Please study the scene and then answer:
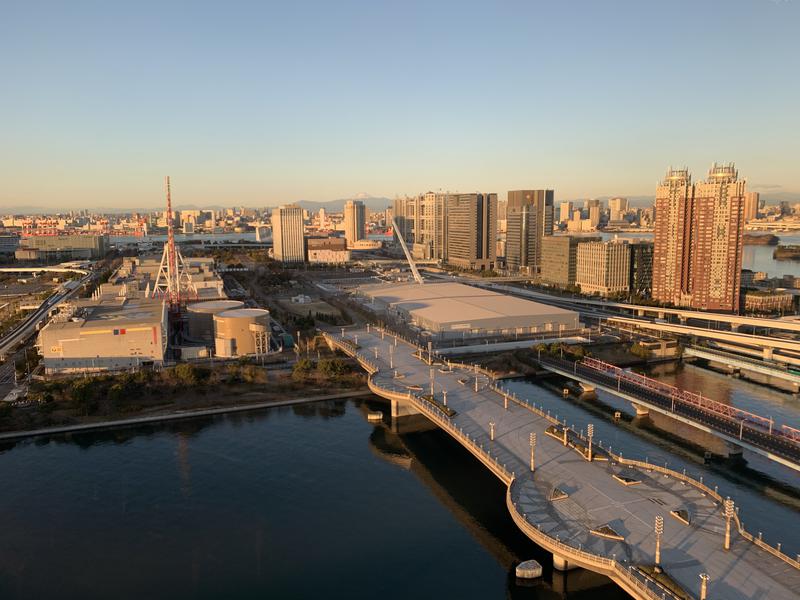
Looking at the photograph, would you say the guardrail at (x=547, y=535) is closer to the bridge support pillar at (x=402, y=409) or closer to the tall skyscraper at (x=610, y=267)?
the bridge support pillar at (x=402, y=409)

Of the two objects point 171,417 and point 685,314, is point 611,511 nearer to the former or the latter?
point 171,417

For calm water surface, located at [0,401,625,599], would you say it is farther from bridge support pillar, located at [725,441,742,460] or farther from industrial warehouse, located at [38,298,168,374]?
bridge support pillar, located at [725,441,742,460]

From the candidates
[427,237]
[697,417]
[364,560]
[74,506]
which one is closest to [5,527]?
[74,506]

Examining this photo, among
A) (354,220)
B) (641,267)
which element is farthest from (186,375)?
→ (354,220)

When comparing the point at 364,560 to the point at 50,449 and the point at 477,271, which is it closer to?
the point at 50,449

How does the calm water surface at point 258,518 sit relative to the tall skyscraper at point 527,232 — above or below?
below

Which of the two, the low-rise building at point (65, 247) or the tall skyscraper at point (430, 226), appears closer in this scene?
the low-rise building at point (65, 247)

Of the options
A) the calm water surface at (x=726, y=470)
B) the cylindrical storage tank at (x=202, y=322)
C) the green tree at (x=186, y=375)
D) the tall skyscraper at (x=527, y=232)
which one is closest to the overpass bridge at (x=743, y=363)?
the calm water surface at (x=726, y=470)
